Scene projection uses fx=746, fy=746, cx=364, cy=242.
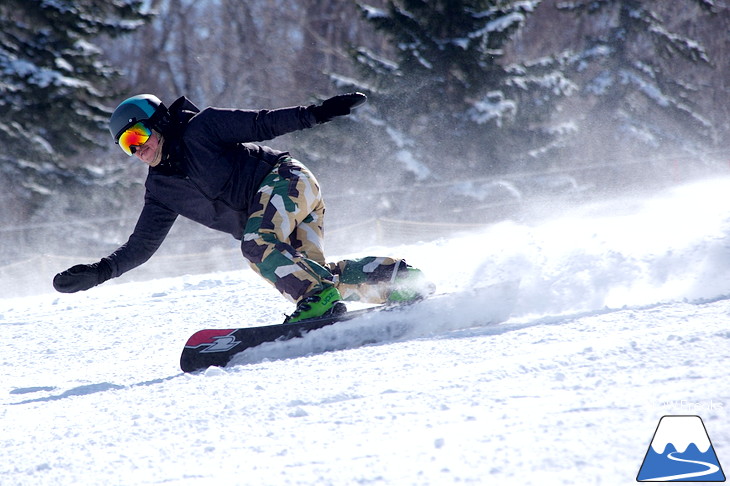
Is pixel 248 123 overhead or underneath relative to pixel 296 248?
overhead

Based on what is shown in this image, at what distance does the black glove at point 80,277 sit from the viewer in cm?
357

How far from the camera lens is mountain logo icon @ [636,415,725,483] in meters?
1.62

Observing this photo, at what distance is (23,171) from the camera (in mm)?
14648

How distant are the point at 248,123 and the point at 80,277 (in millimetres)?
1105

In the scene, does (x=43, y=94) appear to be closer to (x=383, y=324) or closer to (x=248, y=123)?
(x=248, y=123)

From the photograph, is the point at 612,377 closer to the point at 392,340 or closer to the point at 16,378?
the point at 392,340

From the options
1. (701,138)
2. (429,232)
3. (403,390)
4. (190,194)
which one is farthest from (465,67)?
(403,390)

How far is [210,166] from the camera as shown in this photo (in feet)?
11.9

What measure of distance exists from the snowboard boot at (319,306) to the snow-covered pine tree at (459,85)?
41.1ft

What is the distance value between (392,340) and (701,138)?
19.9 meters

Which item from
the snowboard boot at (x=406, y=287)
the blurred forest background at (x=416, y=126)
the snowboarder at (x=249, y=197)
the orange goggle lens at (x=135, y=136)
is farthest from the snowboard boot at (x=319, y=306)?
the blurred forest background at (x=416, y=126)

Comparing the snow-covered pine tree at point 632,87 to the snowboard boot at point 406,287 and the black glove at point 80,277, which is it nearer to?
the snowboard boot at point 406,287

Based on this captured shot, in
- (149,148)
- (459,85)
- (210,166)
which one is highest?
(459,85)

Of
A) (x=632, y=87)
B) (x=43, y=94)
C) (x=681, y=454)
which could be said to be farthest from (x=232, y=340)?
(x=632, y=87)
